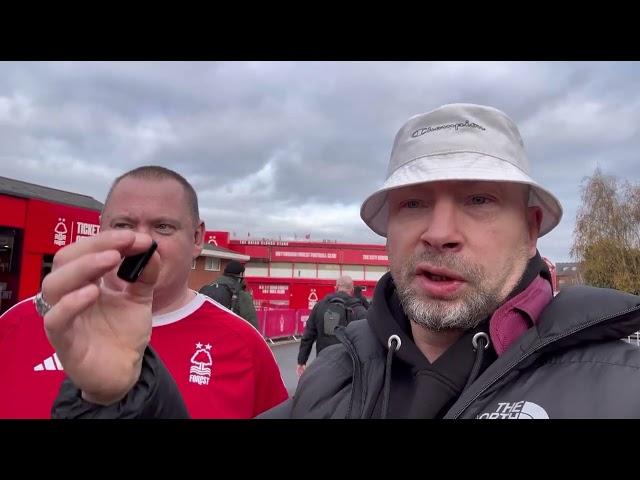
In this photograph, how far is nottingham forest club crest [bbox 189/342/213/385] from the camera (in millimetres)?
1942

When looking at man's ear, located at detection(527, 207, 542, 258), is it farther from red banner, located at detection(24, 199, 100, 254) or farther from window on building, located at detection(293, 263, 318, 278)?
window on building, located at detection(293, 263, 318, 278)

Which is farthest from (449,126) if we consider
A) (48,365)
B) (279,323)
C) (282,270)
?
(282,270)

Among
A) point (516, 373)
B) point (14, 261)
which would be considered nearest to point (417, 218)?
point (516, 373)

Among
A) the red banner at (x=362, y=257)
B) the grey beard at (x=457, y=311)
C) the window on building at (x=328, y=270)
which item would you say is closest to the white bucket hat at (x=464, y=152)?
the grey beard at (x=457, y=311)

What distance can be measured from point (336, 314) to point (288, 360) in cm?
529

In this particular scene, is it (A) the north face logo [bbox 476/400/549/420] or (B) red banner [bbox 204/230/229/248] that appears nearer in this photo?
(A) the north face logo [bbox 476/400/549/420]

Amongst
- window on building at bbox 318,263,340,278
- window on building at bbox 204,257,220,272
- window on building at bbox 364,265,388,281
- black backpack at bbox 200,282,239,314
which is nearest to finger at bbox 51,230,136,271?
black backpack at bbox 200,282,239,314

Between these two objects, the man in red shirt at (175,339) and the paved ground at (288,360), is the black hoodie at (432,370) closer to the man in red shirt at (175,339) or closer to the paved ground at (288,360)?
the man in red shirt at (175,339)

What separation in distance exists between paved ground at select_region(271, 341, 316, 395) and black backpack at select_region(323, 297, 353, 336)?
3.19ft

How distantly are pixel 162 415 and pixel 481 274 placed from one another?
0.92m

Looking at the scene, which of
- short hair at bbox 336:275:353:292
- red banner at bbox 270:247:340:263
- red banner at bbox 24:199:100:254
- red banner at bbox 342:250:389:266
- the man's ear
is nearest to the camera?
the man's ear

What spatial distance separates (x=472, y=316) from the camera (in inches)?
50.8

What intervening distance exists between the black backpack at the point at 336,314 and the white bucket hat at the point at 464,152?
4.33 m

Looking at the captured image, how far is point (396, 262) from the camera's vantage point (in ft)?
4.61
